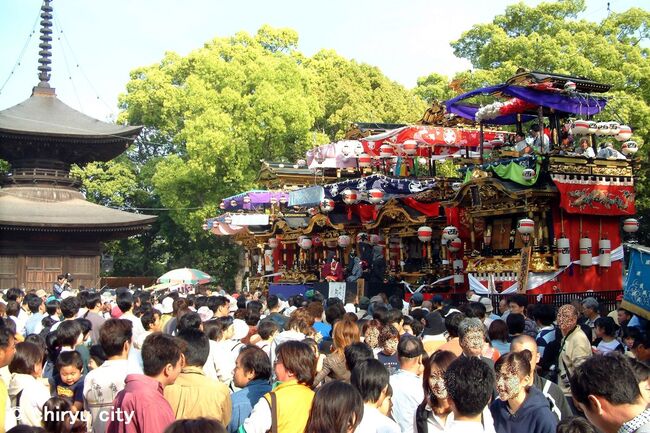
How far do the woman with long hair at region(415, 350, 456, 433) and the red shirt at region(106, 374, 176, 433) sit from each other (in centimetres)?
159

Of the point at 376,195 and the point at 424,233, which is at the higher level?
the point at 376,195

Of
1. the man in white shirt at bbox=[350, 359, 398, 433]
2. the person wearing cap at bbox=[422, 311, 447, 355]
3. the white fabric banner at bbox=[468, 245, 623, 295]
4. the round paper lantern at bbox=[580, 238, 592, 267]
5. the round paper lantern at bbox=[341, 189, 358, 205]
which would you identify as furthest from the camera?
the round paper lantern at bbox=[341, 189, 358, 205]

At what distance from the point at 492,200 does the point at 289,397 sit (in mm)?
15603

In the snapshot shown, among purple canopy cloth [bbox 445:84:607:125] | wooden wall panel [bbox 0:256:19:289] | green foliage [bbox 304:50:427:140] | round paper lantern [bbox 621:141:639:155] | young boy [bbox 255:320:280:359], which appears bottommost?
wooden wall panel [bbox 0:256:19:289]

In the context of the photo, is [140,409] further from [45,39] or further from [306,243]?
[45,39]

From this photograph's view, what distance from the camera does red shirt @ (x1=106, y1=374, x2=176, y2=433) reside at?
4.45 m

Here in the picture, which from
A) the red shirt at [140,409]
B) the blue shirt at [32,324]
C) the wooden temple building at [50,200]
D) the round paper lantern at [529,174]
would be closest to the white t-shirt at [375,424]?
the red shirt at [140,409]

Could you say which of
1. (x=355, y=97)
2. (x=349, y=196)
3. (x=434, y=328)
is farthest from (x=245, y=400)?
(x=355, y=97)

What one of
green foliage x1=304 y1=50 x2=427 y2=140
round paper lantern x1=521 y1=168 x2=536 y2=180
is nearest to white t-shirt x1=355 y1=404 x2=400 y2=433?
round paper lantern x1=521 y1=168 x2=536 y2=180

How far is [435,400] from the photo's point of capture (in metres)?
4.62

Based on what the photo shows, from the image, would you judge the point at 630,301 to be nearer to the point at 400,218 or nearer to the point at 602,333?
the point at 602,333

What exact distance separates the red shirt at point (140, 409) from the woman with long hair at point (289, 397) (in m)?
0.55

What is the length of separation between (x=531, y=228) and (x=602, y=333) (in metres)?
10.4

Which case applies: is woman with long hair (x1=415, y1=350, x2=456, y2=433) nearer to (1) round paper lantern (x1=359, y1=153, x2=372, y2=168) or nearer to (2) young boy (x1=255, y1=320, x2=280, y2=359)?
(2) young boy (x1=255, y1=320, x2=280, y2=359)
